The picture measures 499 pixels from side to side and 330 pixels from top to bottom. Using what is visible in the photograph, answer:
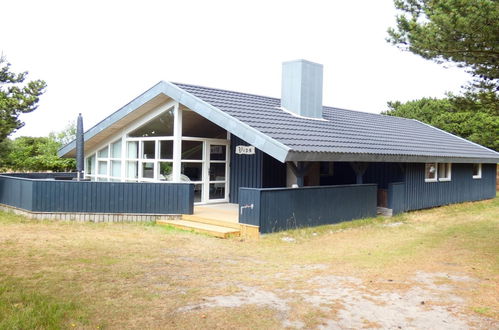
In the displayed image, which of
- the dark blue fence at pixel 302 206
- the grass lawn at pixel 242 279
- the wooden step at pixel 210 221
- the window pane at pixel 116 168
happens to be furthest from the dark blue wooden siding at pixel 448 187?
the window pane at pixel 116 168

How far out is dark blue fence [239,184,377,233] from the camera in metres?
10.2

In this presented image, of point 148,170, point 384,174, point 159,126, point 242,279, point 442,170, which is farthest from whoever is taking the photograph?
point 442,170

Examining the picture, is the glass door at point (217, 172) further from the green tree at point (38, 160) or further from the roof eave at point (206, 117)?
the green tree at point (38, 160)

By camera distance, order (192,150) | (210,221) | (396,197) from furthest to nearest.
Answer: (396,197)
(192,150)
(210,221)

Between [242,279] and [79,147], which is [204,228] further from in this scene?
[79,147]

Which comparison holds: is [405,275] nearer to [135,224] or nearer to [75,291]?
[75,291]

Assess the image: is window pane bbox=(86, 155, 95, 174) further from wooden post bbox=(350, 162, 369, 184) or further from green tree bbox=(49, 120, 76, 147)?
green tree bbox=(49, 120, 76, 147)

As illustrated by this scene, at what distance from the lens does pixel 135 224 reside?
1179cm

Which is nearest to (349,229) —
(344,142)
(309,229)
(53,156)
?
(309,229)

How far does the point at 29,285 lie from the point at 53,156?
2407 cm

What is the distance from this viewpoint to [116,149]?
15.9 meters

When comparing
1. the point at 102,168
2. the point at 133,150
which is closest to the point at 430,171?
the point at 133,150

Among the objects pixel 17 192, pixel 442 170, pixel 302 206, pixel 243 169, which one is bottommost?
pixel 302 206

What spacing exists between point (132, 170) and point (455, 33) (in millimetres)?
10714
